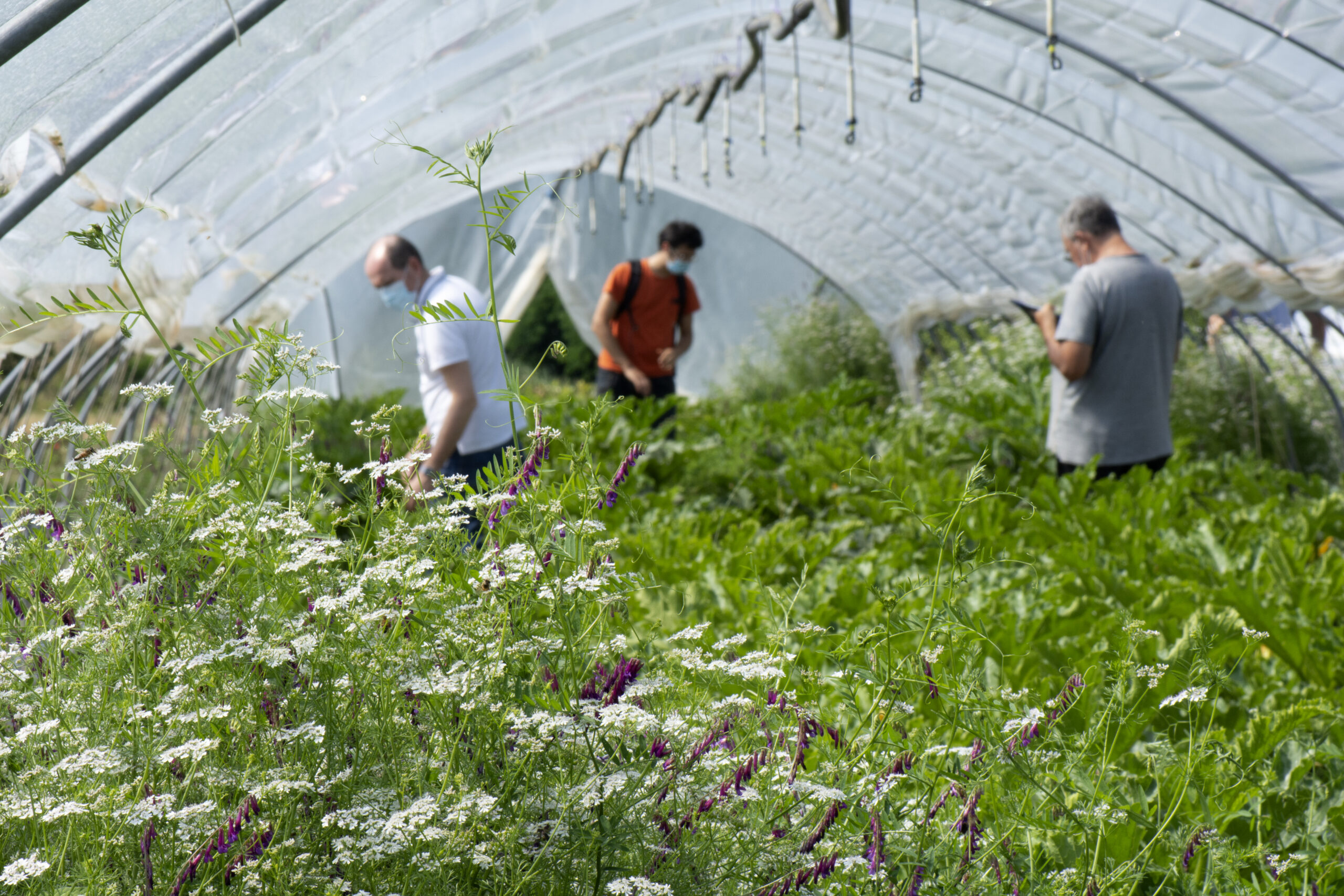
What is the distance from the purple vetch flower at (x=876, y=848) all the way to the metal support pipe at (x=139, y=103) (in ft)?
10.6

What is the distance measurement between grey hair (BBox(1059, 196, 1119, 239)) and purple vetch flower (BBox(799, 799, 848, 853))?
11.3 feet

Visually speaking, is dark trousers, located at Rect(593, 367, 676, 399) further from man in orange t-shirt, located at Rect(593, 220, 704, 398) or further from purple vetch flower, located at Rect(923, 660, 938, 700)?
purple vetch flower, located at Rect(923, 660, 938, 700)

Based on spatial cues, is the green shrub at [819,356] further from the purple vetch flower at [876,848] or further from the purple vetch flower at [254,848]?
the purple vetch flower at [254,848]

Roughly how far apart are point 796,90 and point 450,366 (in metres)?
3.08

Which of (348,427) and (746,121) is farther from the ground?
(746,121)

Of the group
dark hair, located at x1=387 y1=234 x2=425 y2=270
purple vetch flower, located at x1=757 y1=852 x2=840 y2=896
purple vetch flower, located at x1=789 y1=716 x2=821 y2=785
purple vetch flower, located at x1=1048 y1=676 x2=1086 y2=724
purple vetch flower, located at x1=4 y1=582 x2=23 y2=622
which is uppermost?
dark hair, located at x1=387 y1=234 x2=425 y2=270

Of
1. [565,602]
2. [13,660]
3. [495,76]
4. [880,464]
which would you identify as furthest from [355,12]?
[565,602]

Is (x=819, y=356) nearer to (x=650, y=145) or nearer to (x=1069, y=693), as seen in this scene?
(x=650, y=145)

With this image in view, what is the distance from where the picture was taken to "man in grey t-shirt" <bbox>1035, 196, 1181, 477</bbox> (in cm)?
391

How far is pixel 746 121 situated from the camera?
868cm

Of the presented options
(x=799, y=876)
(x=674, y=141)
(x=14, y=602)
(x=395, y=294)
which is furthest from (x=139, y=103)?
(x=674, y=141)

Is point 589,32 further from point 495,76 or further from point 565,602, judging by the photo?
point 565,602

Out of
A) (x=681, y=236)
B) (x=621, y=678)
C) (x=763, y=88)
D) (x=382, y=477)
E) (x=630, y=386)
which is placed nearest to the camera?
(x=621, y=678)

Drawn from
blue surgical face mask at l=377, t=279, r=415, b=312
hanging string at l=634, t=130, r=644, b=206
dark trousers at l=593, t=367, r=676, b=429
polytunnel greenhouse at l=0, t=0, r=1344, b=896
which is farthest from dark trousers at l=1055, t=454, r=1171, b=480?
hanging string at l=634, t=130, r=644, b=206
